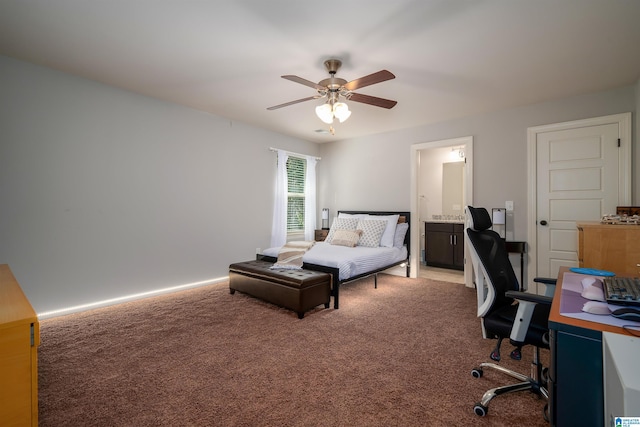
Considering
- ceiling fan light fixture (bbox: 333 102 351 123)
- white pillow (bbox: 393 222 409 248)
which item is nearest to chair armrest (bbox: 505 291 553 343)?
ceiling fan light fixture (bbox: 333 102 351 123)

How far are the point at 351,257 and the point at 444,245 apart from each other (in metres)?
2.66

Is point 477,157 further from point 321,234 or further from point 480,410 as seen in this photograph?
point 480,410

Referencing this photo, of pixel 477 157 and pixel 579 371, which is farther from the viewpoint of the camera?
pixel 477 157

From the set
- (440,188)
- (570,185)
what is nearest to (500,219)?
(570,185)

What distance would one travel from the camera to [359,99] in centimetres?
284

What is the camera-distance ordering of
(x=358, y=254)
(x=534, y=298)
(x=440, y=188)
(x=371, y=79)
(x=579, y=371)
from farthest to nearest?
(x=440, y=188) < (x=358, y=254) < (x=371, y=79) < (x=534, y=298) < (x=579, y=371)

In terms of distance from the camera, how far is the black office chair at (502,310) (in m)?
1.50

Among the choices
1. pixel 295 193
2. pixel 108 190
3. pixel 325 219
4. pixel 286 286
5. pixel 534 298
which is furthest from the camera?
pixel 325 219

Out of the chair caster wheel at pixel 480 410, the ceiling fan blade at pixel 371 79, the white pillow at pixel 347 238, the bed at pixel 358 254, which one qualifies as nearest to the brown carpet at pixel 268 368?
the chair caster wheel at pixel 480 410

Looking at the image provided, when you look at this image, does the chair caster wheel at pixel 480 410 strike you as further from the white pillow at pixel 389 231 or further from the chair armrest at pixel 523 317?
the white pillow at pixel 389 231

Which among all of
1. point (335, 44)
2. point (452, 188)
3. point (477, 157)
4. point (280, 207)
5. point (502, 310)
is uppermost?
point (335, 44)

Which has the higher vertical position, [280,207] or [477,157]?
[477,157]

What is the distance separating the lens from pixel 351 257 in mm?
3748

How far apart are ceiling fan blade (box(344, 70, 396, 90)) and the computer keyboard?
181cm
